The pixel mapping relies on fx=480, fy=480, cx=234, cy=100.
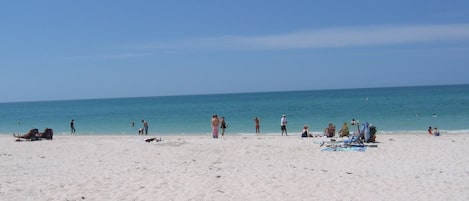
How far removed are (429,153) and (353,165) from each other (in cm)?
396

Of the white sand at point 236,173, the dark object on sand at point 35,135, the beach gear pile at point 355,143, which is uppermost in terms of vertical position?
the dark object on sand at point 35,135

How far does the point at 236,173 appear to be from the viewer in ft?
40.0

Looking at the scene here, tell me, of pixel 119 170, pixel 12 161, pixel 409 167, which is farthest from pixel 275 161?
pixel 12 161

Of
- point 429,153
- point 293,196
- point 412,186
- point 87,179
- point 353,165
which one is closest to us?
point 293,196

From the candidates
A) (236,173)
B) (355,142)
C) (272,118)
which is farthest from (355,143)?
(272,118)

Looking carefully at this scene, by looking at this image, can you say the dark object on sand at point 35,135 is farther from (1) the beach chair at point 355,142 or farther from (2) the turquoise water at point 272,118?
(1) the beach chair at point 355,142

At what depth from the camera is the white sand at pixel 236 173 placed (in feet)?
31.9

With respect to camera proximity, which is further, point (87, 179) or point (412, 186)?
point (87, 179)

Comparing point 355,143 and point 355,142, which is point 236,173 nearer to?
point 355,143

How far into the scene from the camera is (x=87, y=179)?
11.2 metres

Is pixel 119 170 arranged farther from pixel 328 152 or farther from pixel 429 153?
pixel 429 153

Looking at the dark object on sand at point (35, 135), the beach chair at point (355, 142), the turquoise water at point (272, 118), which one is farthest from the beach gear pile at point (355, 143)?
the dark object on sand at point (35, 135)

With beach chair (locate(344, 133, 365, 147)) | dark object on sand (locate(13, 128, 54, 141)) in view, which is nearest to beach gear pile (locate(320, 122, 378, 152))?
beach chair (locate(344, 133, 365, 147))

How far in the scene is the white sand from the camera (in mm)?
9727
